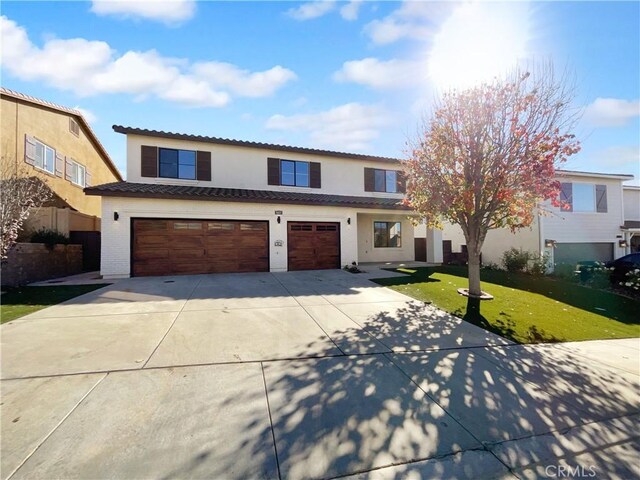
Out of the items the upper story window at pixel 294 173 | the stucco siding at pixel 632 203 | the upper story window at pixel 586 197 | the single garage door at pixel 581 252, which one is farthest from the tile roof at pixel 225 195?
the stucco siding at pixel 632 203

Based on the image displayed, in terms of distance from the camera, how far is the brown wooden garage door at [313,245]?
45.7 feet

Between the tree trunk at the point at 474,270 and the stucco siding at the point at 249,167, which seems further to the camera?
the stucco siding at the point at 249,167

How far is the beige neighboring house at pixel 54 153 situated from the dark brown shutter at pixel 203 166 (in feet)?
19.4

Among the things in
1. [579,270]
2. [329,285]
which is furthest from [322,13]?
[579,270]

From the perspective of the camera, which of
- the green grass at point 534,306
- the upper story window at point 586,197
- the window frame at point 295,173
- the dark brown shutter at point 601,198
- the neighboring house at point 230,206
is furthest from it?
the dark brown shutter at point 601,198

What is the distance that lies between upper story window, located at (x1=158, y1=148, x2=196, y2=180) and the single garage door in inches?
793

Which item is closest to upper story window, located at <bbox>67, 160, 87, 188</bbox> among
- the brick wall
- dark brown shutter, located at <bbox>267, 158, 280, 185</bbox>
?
the brick wall

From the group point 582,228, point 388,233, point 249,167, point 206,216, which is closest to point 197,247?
point 206,216

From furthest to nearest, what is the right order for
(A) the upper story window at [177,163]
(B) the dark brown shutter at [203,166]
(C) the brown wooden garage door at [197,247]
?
(B) the dark brown shutter at [203,166] < (A) the upper story window at [177,163] < (C) the brown wooden garage door at [197,247]

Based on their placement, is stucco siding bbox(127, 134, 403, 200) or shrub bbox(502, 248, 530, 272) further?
shrub bbox(502, 248, 530, 272)

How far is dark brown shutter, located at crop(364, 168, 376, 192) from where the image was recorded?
17.1 metres

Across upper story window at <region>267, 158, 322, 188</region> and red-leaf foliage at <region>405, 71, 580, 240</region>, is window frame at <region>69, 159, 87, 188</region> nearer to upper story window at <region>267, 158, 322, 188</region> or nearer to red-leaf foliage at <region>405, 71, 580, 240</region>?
upper story window at <region>267, 158, 322, 188</region>

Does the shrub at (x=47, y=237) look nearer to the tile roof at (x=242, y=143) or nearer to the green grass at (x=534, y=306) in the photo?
the tile roof at (x=242, y=143)

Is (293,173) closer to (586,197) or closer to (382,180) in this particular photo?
(382,180)
